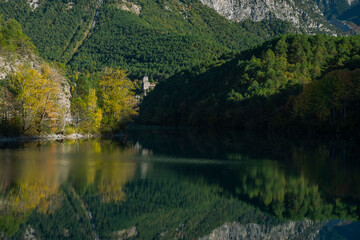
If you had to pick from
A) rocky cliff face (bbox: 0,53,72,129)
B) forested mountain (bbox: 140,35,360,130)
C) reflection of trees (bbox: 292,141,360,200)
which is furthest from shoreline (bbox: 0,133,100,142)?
forested mountain (bbox: 140,35,360,130)

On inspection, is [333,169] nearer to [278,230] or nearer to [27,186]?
[278,230]

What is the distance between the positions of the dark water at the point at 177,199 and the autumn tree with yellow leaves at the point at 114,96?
36768 mm

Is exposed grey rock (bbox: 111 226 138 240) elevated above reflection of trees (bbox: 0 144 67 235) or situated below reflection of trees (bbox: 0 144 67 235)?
below

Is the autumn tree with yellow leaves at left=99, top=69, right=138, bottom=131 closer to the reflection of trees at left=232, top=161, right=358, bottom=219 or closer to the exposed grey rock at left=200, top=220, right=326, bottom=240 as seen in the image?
the reflection of trees at left=232, top=161, right=358, bottom=219

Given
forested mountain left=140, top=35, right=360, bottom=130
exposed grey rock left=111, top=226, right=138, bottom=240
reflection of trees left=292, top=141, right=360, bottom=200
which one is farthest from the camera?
forested mountain left=140, top=35, right=360, bottom=130

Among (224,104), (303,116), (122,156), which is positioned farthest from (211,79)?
(122,156)

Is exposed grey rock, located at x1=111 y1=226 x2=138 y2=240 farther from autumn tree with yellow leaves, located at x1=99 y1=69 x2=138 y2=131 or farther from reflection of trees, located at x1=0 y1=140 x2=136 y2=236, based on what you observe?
autumn tree with yellow leaves, located at x1=99 y1=69 x2=138 y2=131

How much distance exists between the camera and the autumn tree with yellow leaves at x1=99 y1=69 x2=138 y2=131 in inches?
2948

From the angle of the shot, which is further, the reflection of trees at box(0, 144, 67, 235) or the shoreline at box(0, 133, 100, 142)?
the shoreline at box(0, 133, 100, 142)

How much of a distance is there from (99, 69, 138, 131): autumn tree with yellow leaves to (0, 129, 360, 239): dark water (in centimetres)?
3677

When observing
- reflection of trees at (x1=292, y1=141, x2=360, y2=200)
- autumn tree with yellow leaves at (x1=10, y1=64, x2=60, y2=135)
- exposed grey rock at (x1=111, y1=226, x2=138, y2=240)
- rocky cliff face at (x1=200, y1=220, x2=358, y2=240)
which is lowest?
exposed grey rock at (x1=111, y1=226, x2=138, y2=240)

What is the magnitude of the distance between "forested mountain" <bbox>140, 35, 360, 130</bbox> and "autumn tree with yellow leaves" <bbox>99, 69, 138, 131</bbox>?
33616mm

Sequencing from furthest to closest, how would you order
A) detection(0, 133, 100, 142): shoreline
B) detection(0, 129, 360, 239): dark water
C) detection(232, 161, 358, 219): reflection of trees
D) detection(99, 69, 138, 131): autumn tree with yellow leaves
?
detection(99, 69, 138, 131): autumn tree with yellow leaves, detection(0, 133, 100, 142): shoreline, detection(232, 161, 358, 219): reflection of trees, detection(0, 129, 360, 239): dark water

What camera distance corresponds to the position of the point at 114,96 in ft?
247
